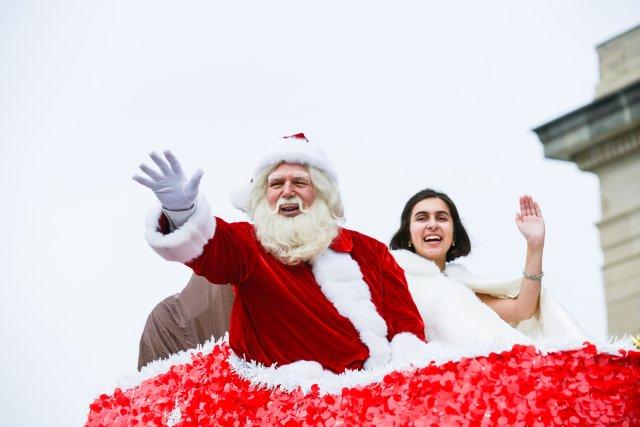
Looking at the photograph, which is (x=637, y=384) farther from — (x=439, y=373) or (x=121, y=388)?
(x=121, y=388)

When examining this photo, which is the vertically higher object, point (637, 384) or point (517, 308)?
point (517, 308)

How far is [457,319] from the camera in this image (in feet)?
15.5

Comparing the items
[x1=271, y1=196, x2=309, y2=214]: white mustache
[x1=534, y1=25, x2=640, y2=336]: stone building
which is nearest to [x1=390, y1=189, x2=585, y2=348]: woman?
[x1=271, y1=196, x2=309, y2=214]: white mustache

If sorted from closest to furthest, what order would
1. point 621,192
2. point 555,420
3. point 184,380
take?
1. point 555,420
2. point 184,380
3. point 621,192

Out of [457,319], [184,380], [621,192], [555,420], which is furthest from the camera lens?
[621,192]

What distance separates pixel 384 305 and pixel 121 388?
131 cm

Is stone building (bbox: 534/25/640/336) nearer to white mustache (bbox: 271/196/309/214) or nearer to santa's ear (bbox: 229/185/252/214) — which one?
santa's ear (bbox: 229/185/252/214)

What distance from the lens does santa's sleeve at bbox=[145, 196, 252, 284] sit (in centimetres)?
381

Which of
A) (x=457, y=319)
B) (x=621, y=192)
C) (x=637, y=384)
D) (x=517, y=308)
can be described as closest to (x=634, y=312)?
(x=621, y=192)

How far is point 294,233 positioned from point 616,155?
977 centimetres

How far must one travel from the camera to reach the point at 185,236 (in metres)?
3.79

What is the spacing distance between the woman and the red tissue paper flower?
1.00 metres

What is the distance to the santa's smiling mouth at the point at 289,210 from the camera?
4441mm

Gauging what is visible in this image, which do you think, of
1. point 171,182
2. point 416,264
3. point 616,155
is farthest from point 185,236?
point 616,155
